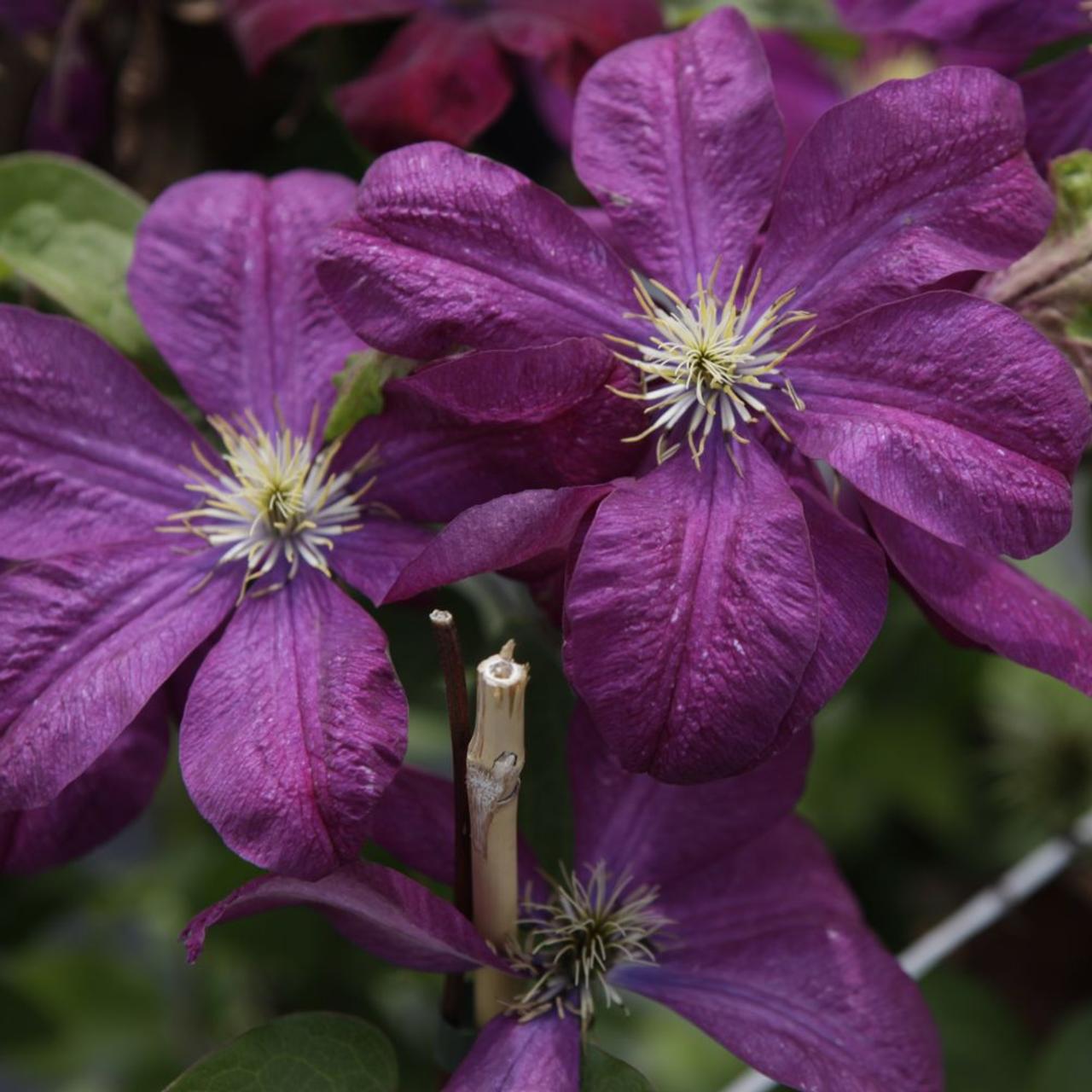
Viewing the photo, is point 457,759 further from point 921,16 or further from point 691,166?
point 921,16

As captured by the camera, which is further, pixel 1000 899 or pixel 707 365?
pixel 1000 899

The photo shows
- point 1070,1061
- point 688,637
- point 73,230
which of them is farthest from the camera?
point 1070,1061

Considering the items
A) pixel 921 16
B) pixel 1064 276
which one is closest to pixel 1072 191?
pixel 1064 276

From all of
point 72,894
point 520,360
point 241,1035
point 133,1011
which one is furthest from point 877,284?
point 133,1011

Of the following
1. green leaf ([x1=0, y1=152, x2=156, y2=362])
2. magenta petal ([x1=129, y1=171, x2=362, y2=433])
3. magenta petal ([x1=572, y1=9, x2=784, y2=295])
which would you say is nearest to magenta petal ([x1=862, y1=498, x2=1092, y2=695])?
magenta petal ([x1=572, y1=9, x2=784, y2=295])

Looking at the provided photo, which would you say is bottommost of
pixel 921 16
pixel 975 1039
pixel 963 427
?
pixel 975 1039

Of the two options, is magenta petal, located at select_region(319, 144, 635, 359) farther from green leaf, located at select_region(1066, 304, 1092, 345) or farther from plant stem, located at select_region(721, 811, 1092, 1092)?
plant stem, located at select_region(721, 811, 1092, 1092)

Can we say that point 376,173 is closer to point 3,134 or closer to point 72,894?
point 3,134
